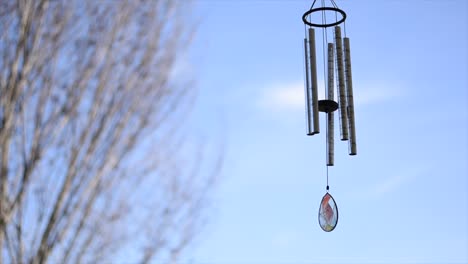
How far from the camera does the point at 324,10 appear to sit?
20.0ft

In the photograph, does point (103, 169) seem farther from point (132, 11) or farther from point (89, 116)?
point (132, 11)

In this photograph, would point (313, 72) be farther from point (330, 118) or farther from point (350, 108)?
point (330, 118)

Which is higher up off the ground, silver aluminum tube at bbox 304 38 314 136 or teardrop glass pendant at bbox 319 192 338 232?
silver aluminum tube at bbox 304 38 314 136

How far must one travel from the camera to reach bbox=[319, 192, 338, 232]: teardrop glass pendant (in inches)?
237

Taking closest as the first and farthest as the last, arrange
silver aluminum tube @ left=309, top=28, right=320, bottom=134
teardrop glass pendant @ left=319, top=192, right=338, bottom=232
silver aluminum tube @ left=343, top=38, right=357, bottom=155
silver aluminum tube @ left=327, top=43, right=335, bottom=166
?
silver aluminum tube @ left=309, top=28, right=320, bottom=134
silver aluminum tube @ left=343, top=38, right=357, bottom=155
silver aluminum tube @ left=327, top=43, right=335, bottom=166
teardrop glass pendant @ left=319, top=192, right=338, bottom=232

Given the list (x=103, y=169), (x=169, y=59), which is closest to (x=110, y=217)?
(x=103, y=169)

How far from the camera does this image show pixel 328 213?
6.07 metres

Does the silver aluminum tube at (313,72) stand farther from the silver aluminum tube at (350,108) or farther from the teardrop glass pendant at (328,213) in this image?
the teardrop glass pendant at (328,213)

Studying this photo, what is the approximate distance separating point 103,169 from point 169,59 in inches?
28.3

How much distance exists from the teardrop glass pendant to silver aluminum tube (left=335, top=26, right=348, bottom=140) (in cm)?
66

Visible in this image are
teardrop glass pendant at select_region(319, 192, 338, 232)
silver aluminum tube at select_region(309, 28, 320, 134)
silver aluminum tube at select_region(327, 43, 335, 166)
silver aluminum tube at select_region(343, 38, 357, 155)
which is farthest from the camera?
teardrop glass pendant at select_region(319, 192, 338, 232)

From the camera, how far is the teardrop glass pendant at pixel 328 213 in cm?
602

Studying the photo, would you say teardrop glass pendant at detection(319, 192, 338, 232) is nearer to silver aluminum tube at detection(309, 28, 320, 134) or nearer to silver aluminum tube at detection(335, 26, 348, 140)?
silver aluminum tube at detection(335, 26, 348, 140)

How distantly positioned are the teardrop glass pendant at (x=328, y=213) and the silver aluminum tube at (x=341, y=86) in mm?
659
